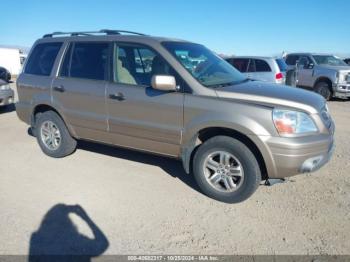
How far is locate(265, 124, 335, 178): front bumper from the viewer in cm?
360

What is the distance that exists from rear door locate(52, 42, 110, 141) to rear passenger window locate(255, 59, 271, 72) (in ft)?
24.8

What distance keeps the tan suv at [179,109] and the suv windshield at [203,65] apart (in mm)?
20

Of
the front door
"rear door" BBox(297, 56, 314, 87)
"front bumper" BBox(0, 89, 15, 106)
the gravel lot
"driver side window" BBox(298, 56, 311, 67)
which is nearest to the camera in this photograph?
the gravel lot

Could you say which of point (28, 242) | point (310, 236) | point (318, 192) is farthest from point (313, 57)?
point (28, 242)

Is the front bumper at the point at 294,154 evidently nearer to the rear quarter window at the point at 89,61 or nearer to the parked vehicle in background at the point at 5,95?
the rear quarter window at the point at 89,61

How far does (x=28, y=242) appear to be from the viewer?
3207mm

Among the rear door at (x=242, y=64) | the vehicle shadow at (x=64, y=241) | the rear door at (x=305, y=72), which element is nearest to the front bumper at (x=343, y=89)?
the rear door at (x=305, y=72)

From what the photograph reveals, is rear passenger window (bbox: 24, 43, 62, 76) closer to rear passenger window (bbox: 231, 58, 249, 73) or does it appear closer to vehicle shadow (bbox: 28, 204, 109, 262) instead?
vehicle shadow (bbox: 28, 204, 109, 262)

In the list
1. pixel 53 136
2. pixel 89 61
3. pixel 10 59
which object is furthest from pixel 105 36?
pixel 10 59

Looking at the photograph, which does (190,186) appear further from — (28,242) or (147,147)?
(28,242)

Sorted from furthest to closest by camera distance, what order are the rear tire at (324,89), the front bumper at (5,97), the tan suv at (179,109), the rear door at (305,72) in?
the rear door at (305,72) → the rear tire at (324,89) → the front bumper at (5,97) → the tan suv at (179,109)

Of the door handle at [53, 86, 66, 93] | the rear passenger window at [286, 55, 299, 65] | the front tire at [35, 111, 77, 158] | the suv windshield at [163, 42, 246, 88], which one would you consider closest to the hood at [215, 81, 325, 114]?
the suv windshield at [163, 42, 246, 88]

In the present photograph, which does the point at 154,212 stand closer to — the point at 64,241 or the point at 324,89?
the point at 64,241

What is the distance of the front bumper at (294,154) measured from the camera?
3.60 m
